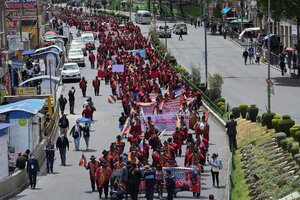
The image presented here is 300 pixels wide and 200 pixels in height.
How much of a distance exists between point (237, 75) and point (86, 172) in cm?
3517

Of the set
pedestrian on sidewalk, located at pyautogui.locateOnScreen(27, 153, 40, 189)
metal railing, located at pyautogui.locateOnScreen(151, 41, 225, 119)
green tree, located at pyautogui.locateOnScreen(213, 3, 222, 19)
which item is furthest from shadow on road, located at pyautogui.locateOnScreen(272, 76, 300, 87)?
green tree, located at pyautogui.locateOnScreen(213, 3, 222, 19)

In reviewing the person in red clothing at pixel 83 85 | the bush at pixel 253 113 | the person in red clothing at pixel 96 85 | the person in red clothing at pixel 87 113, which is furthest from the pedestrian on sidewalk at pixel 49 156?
the person in red clothing at pixel 96 85

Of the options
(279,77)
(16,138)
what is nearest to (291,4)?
(279,77)

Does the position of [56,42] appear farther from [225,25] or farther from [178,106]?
A: [178,106]

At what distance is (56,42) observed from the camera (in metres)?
82.4

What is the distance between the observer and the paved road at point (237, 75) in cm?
5266

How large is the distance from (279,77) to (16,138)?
33.3 m

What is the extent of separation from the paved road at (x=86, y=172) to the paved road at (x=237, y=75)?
20.5 ft

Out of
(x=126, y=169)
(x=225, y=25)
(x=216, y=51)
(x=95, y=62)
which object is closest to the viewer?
(x=126, y=169)

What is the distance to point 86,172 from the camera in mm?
34406

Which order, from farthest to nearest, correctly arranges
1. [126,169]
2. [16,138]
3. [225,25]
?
[225,25], [16,138], [126,169]

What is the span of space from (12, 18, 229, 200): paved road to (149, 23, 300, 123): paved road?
6.25m

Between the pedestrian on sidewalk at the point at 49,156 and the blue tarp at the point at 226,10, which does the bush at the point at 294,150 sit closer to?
the pedestrian on sidewalk at the point at 49,156

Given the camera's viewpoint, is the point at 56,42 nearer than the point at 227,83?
No
